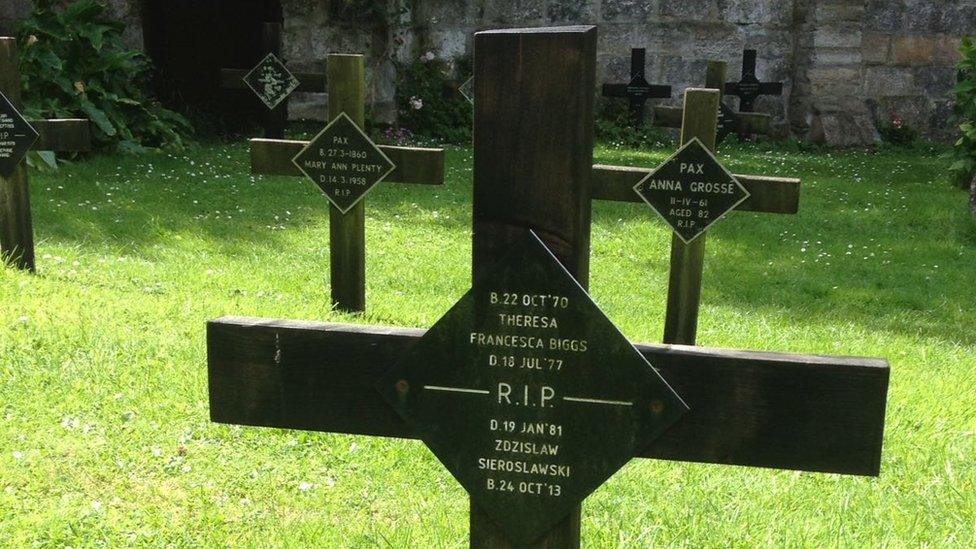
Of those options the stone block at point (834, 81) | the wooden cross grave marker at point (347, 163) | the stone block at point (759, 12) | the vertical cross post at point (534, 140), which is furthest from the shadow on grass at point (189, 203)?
the vertical cross post at point (534, 140)

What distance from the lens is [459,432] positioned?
185 centimetres

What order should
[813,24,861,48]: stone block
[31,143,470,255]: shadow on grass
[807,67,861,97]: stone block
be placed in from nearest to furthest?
[31,143,470,255]: shadow on grass, [813,24,861,48]: stone block, [807,67,861,97]: stone block

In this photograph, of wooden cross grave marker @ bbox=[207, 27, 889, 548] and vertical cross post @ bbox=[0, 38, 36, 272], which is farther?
vertical cross post @ bbox=[0, 38, 36, 272]

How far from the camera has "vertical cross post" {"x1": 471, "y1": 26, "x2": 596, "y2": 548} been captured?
5.50 ft

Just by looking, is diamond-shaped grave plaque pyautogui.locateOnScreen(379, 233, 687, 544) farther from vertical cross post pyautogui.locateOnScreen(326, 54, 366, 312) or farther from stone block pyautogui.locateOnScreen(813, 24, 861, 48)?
stone block pyautogui.locateOnScreen(813, 24, 861, 48)

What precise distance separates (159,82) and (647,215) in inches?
241

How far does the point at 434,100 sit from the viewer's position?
13719 mm

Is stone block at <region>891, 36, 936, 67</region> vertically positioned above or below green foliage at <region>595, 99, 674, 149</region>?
above

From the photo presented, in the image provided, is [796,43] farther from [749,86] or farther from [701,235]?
[701,235]

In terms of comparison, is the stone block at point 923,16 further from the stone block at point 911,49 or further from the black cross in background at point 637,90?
the black cross in background at point 637,90

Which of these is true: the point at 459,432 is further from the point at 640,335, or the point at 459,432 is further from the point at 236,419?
the point at 640,335

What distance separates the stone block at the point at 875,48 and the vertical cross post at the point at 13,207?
10.6m

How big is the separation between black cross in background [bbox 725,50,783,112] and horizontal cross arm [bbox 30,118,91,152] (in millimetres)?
9119

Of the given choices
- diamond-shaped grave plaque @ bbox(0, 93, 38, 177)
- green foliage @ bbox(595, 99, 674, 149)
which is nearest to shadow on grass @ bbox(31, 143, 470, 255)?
diamond-shaped grave plaque @ bbox(0, 93, 38, 177)
